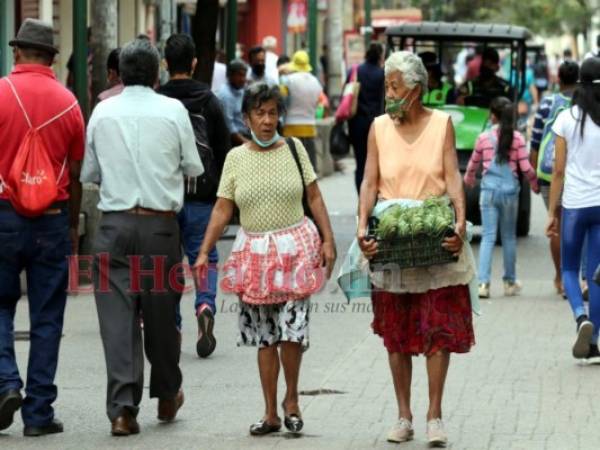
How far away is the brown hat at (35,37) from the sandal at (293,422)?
83.2 inches

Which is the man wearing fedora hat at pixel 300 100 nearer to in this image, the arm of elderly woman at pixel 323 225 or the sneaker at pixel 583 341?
the sneaker at pixel 583 341

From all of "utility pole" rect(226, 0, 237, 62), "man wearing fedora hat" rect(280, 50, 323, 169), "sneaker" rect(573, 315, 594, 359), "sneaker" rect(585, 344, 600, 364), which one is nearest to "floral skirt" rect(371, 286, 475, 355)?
"sneaker" rect(573, 315, 594, 359)

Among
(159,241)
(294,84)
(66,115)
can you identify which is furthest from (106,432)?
(294,84)

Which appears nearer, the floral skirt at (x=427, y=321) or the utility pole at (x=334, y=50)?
the floral skirt at (x=427, y=321)

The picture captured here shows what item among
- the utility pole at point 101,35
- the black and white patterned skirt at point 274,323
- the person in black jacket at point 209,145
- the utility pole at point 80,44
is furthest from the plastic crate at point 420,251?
the utility pole at point 101,35

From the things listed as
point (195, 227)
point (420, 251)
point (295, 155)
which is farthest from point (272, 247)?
point (195, 227)

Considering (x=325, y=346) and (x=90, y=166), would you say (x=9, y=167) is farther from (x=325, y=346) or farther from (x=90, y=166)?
(x=325, y=346)

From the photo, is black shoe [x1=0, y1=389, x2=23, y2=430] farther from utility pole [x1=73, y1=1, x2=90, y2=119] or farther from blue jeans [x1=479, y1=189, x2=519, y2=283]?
utility pole [x1=73, y1=1, x2=90, y2=119]

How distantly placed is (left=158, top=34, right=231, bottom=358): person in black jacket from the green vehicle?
7591mm

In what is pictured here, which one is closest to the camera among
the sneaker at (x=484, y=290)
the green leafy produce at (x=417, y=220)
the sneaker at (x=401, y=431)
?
the green leafy produce at (x=417, y=220)

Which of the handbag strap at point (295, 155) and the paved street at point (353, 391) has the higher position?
the handbag strap at point (295, 155)

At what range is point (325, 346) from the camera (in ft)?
39.2

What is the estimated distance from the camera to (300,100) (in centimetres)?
2403

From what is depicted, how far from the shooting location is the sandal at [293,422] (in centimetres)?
861
